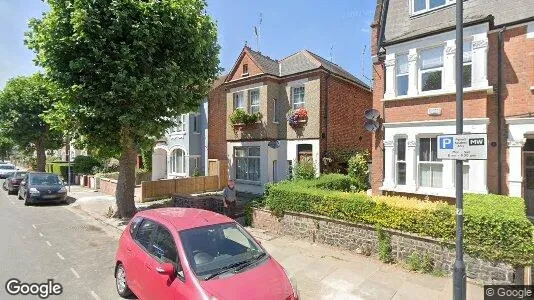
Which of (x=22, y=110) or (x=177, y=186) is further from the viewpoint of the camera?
→ (x=22, y=110)

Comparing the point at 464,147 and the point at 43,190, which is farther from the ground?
the point at 464,147

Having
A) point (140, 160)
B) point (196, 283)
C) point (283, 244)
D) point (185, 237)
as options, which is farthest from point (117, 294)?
point (140, 160)

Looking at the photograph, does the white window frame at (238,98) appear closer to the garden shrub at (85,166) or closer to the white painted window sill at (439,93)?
the white painted window sill at (439,93)

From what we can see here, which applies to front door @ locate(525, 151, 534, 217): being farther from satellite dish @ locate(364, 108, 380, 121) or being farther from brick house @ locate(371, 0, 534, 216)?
satellite dish @ locate(364, 108, 380, 121)

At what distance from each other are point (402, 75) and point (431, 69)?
1084 millimetres

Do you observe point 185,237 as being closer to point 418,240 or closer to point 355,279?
point 355,279

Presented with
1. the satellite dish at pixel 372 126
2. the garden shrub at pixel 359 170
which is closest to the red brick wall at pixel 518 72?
the satellite dish at pixel 372 126

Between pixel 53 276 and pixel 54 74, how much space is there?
25.3 ft

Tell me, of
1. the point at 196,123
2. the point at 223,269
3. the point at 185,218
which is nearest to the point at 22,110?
the point at 196,123

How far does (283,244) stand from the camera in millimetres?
9867

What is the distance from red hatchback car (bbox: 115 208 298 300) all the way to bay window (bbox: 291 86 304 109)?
12.4 metres

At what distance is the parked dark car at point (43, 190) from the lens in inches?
Result: 697

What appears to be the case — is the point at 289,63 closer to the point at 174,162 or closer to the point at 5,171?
the point at 174,162

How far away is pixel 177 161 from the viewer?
978 inches
